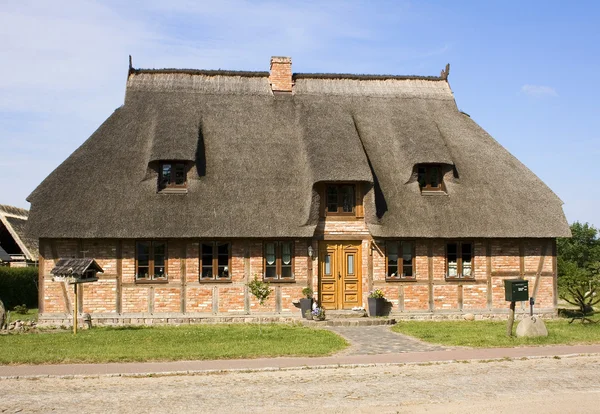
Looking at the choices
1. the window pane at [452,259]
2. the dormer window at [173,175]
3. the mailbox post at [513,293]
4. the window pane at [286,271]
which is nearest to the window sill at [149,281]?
the dormer window at [173,175]

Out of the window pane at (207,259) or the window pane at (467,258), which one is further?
the window pane at (467,258)

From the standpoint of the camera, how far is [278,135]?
25969mm

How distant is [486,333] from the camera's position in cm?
1923

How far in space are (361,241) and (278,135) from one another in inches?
204

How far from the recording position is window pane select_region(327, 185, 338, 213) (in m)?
24.2

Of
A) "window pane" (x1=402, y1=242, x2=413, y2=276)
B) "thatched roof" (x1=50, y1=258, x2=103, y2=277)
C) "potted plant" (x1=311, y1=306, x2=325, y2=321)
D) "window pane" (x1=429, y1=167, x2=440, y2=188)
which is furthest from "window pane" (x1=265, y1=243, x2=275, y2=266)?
"window pane" (x1=429, y1=167, x2=440, y2=188)

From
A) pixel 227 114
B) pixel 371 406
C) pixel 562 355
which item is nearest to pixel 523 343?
pixel 562 355

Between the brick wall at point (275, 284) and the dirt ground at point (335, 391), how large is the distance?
31.6ft

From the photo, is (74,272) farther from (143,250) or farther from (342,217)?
(342,217)

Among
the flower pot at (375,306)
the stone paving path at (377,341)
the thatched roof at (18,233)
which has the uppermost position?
the thatched roof at (18,233)

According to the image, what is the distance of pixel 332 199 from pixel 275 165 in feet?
7.88

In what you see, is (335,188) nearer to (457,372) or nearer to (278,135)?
(278,135)

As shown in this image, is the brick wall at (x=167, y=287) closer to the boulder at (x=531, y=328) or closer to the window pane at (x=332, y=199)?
the window pane at (x=332, y=199)

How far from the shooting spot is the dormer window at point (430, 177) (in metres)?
25.2
